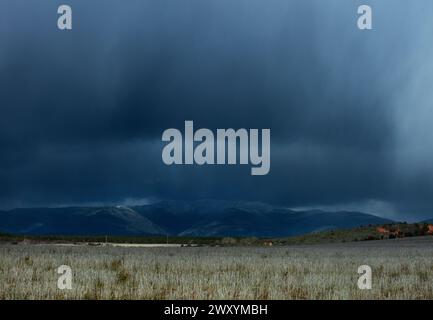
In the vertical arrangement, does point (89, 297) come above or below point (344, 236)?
below
